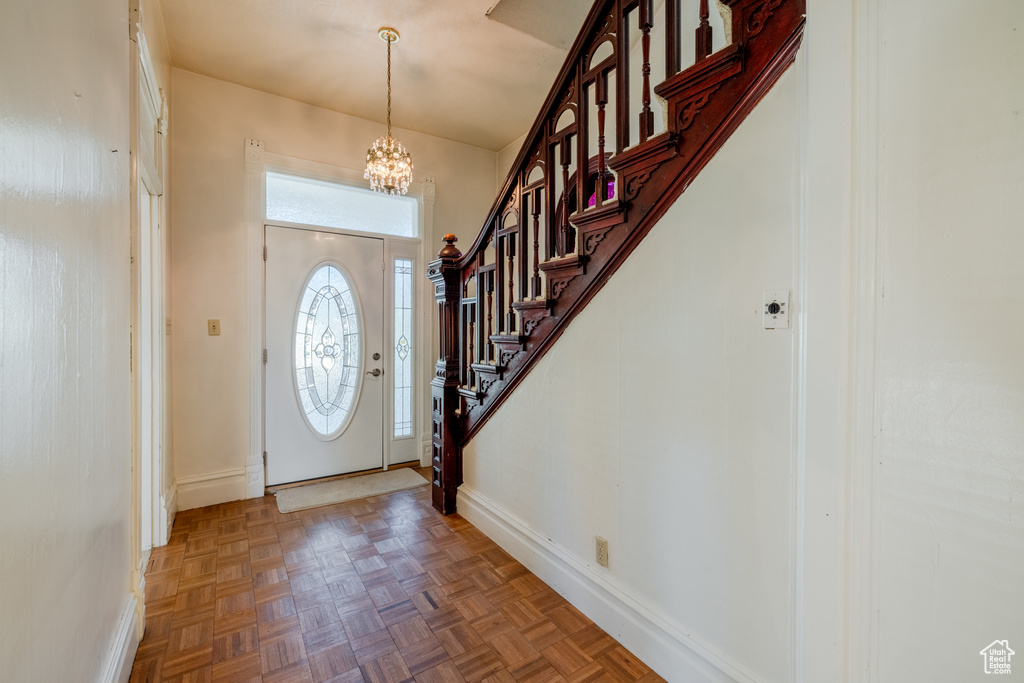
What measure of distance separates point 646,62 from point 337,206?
2.85m

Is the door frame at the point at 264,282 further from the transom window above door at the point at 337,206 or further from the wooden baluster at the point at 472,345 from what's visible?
the wooden baluster at the point at 472,345

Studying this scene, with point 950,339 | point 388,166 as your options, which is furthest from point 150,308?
point 950,339

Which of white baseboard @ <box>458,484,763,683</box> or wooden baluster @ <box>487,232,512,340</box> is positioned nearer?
white baseboard @ <box>458,484,763,683</box>

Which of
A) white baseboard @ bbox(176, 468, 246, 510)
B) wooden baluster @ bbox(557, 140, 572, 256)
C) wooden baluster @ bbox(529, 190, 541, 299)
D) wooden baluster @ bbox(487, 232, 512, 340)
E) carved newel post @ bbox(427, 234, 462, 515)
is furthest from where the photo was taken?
white baseboard @ bbox(176, 468, 246, 510)

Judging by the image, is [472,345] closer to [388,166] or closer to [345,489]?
[388,166]

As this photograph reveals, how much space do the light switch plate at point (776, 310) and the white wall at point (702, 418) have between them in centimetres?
2

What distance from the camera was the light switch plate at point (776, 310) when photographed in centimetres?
113

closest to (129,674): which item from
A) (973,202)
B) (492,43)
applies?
(973,202)

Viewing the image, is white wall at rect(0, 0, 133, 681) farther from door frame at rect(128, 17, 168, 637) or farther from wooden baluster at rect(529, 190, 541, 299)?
wooden baluster at rect(529, 190, 541, 299)

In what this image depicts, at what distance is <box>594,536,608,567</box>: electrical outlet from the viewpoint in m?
1.71

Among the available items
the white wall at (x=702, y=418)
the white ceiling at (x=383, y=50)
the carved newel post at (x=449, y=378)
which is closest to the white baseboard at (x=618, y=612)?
the white wall at (x=702, y=418)

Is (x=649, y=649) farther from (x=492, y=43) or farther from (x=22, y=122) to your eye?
(x=492, y=43)

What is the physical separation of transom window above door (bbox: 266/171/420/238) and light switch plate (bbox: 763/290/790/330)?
324 centimetres

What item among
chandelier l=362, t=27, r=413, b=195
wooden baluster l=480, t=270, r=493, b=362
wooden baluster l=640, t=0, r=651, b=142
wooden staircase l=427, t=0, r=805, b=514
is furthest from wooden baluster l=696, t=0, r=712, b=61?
chandelier l=362, t=27, r=413, b=195
